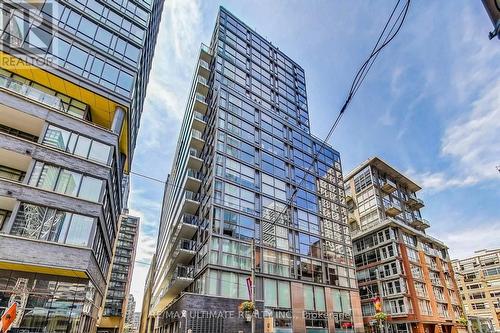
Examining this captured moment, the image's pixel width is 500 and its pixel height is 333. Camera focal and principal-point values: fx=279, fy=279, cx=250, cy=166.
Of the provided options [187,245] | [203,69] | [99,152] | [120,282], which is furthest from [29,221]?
[120,282]

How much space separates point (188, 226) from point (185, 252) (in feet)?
9.80

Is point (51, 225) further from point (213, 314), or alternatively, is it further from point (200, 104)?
point (200, 104)

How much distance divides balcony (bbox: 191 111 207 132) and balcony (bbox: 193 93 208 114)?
22.7 inches

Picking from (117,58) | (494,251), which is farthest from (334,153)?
(494,251)

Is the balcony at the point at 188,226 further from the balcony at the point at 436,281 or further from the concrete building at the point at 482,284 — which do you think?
the concrete building at the point at 482,284

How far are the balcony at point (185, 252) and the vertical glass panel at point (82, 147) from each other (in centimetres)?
1660

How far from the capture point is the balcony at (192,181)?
3498 cm

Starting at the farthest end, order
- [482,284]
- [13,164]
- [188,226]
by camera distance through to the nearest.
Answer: [482,284]
[188,226]
[13,164]

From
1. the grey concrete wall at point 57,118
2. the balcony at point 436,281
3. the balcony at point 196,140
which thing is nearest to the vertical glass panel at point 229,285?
the grey concrete wall at point 57,118

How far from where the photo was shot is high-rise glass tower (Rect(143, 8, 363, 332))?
89.1ft

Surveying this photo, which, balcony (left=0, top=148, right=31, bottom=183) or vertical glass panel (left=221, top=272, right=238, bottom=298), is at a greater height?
balcony (left=0, top=148, right=31, bottom=183)

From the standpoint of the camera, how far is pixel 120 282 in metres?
75.4

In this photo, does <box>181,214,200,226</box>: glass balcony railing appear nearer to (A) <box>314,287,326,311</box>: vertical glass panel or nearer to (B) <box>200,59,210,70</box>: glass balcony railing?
(A) <box>314,287,326,311</box>: vertical glass panel

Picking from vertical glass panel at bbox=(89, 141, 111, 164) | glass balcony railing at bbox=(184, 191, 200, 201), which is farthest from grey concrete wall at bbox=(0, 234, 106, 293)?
glass balcony railing at bbox=(184, 191, 200, 201)
